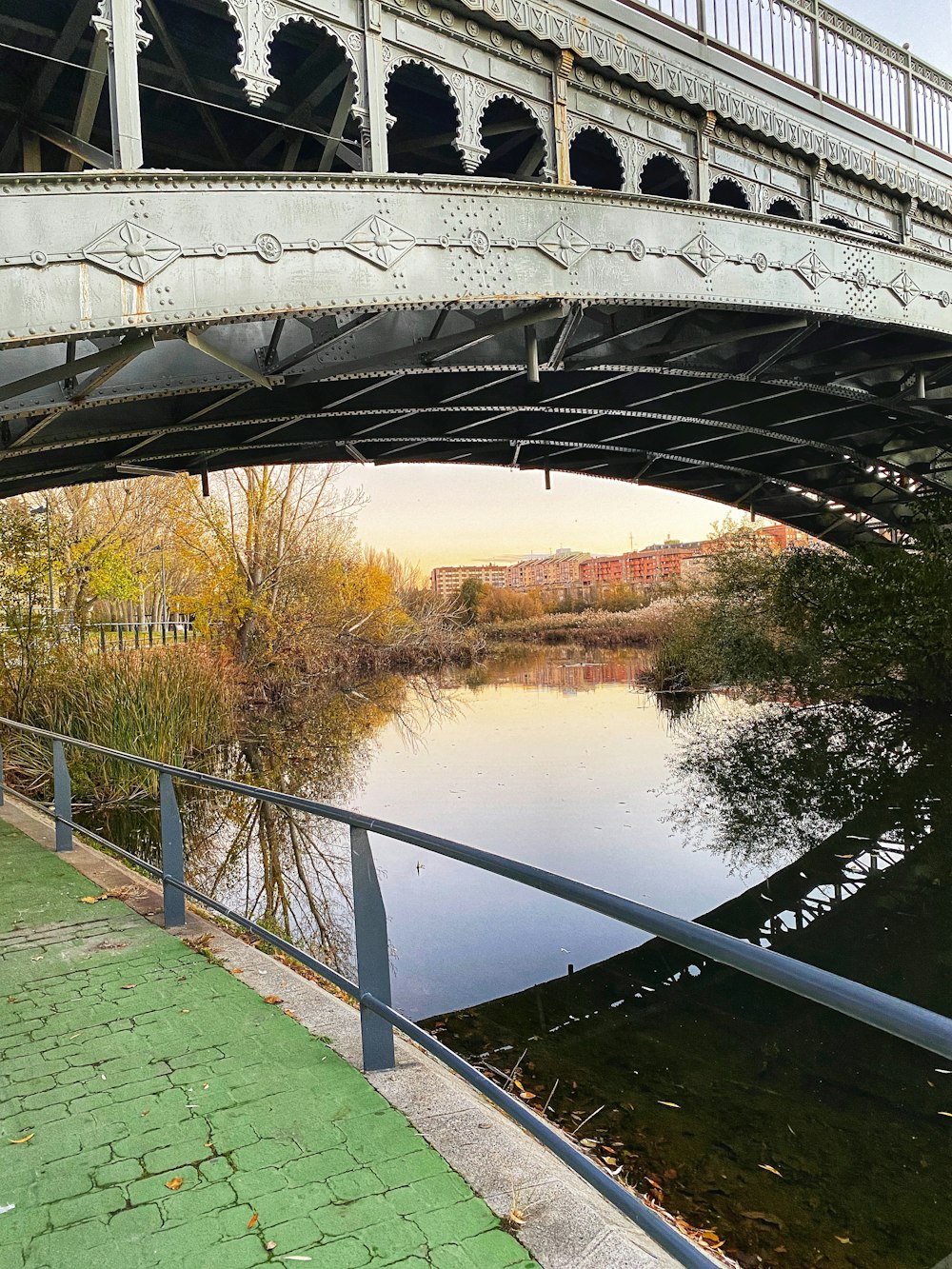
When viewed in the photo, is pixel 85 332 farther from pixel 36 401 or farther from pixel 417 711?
pixel 417 711

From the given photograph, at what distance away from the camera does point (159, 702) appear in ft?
44.7

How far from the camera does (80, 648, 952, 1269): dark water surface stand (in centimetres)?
472

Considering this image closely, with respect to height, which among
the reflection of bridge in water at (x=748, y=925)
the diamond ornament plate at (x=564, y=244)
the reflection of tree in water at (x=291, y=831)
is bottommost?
the reflection of bridge in water at (x=748, y=925)

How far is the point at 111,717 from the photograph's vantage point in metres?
13.0

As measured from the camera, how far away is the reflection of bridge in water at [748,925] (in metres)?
6.83

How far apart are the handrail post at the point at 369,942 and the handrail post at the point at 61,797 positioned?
435cm

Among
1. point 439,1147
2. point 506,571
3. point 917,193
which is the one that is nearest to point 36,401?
point 439,1147

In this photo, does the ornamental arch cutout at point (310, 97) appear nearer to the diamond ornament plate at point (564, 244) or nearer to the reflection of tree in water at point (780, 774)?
the diamond ornament plate at point (564, 244)

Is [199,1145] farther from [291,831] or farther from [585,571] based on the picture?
[585,571]

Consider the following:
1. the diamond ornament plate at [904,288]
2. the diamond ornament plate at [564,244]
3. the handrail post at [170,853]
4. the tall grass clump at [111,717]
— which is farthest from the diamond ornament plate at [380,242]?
the tall grass clump at [111,717]

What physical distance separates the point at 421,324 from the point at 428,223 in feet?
8.76

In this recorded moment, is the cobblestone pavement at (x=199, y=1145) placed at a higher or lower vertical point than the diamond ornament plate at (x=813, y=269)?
lower

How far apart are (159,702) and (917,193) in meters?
13.3

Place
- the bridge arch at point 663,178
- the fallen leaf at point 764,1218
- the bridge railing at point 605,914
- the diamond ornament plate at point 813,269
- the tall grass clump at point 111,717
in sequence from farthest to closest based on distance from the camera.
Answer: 1. the tall grass clump at point 111,717
2. the bridge arch at point 663,178
3. the diamond ornament plate at point 813,269
4. the fallen leaf at point 764,1218
5. the bridge railing at point 605,914
